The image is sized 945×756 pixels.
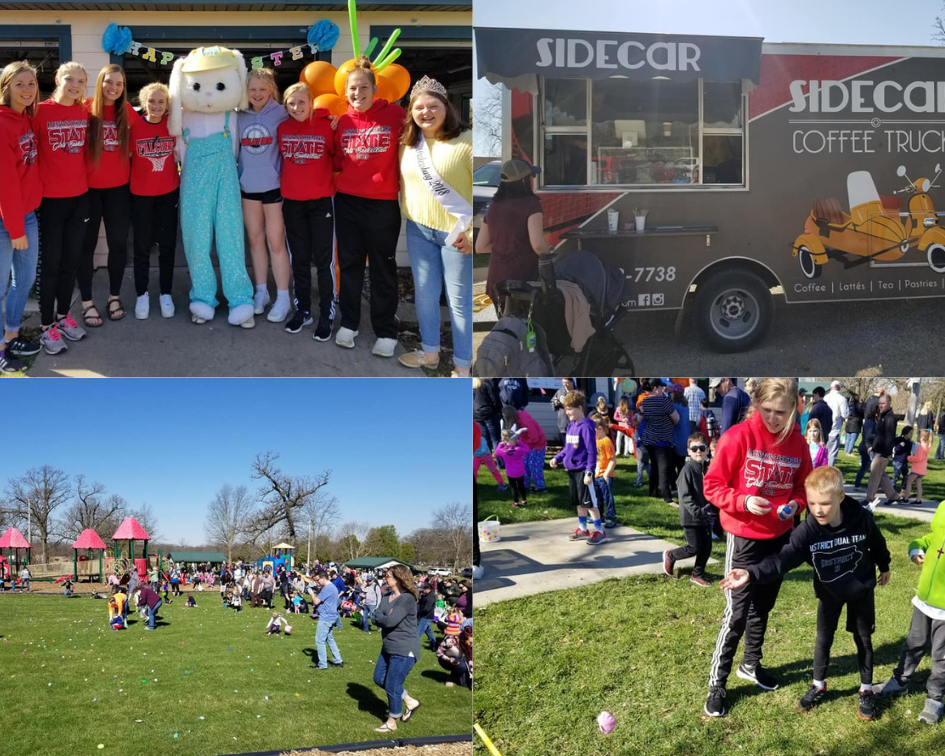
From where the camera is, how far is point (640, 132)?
13.8 ft

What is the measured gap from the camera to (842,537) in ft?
13.9

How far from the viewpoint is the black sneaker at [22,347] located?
432 centimetres

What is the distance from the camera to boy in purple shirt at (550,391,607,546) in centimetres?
455

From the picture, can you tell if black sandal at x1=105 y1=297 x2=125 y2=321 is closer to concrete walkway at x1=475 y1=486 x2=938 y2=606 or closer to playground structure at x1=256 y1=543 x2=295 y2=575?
playground structure at x1=256 y1=543 x2=295 y2=575

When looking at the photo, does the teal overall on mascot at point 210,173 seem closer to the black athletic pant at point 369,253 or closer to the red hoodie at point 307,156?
the red hoodie at point 307,156

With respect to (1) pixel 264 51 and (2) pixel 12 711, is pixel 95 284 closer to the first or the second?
(1) pixel 264 51

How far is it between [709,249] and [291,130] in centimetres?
218

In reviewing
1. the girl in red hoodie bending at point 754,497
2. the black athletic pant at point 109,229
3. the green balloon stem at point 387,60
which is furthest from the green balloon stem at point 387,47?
the girl in red hoodie bending at point 754,497

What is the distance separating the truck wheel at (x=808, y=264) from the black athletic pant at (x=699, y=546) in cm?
139

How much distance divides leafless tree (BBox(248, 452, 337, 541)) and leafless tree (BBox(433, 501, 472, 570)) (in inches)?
26.7

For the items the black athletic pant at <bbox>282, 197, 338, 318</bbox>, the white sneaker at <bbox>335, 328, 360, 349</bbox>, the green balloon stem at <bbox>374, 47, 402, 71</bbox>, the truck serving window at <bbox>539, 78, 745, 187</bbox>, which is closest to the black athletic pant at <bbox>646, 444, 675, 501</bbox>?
the truck serving window at <bbox>539, 78, 745, 187</bbox>

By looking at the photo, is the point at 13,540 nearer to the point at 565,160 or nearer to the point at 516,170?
the point at 516,170

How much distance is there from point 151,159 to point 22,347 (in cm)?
113

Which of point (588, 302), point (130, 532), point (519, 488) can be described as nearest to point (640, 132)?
point (588, 302)
